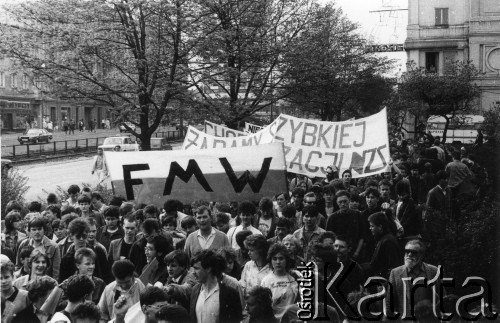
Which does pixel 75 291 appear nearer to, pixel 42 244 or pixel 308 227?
pixel 42 244

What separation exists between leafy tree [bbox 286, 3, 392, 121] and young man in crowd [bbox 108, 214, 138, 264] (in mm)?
15095

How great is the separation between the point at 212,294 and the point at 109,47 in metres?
12.7

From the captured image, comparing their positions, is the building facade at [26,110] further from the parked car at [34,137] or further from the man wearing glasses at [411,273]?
the man wearing glasses at [411,273]

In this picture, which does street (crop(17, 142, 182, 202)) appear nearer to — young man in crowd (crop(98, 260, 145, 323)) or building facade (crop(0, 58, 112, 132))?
building facade (crop(0, 58, 112, 132))

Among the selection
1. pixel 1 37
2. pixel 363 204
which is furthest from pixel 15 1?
pixel 363 204

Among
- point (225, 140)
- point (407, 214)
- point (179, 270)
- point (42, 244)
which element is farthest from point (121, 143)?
point (179, 270)

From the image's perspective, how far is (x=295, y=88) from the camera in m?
23.5

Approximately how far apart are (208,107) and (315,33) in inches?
238

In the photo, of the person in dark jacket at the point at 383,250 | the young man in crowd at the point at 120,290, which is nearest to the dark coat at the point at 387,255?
the person in dark jacket at the point at 383,250

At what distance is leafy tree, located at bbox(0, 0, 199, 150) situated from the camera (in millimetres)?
16953

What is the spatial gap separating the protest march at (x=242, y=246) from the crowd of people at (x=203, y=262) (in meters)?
0.01

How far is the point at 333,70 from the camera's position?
87.6ft

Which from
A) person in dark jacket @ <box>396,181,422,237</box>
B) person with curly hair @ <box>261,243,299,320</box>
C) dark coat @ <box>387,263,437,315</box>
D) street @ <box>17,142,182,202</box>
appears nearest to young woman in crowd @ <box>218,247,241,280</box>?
person with curly hair @ <box>261,243,299,320</box>

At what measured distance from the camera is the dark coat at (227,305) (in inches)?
214
